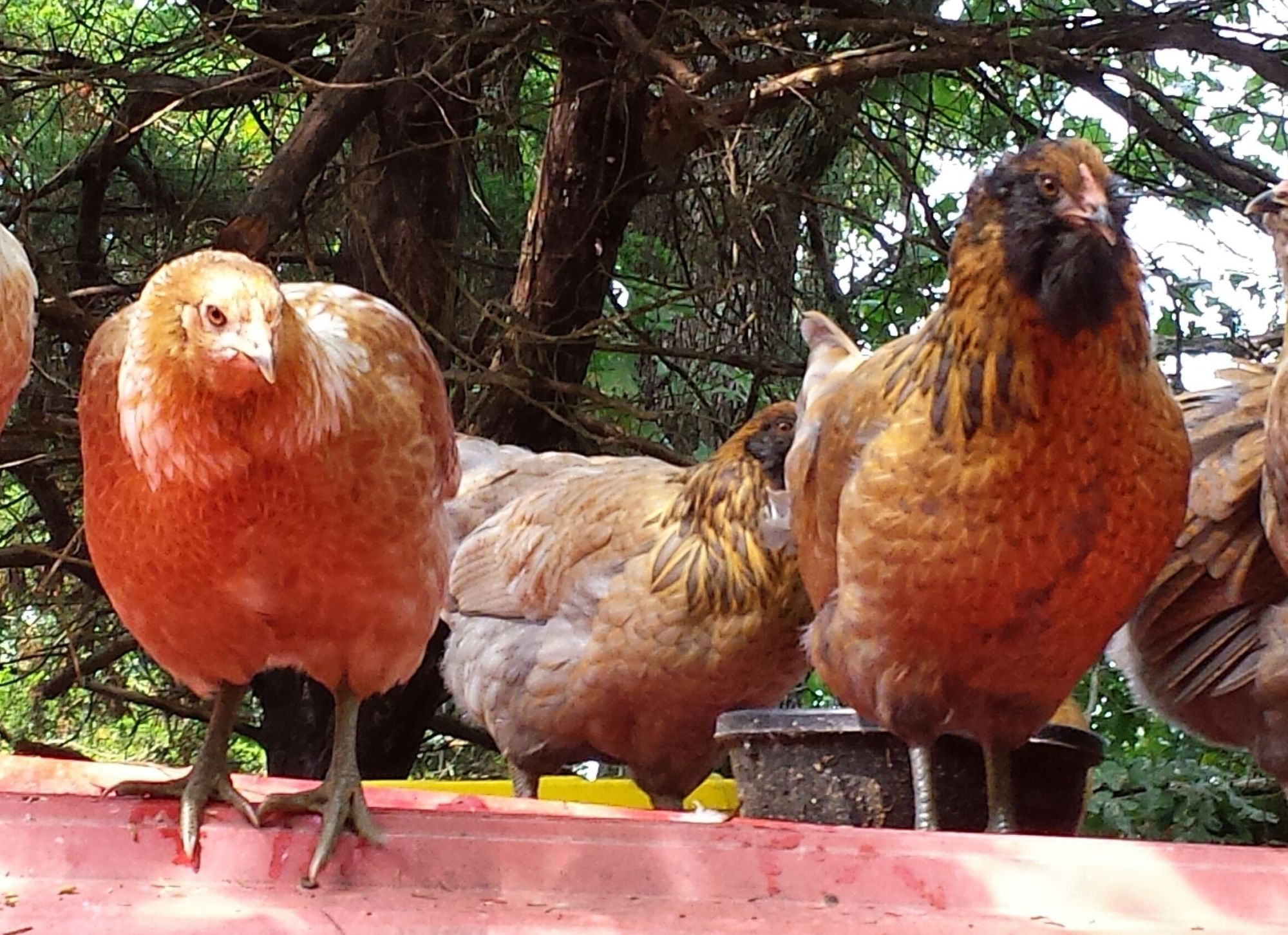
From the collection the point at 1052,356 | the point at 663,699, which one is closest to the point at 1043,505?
the point at 1052,356

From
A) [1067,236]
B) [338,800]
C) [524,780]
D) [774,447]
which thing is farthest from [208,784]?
[774,447]

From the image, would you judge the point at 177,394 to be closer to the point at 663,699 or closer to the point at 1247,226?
the point at 663,699

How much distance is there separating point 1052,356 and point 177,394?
1187 mm

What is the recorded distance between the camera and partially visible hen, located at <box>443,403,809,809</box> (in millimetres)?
3164

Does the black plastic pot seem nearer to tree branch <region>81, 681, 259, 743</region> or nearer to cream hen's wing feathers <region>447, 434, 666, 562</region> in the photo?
cream hen's wing feathers <region>447, 434, 666, 562</region>

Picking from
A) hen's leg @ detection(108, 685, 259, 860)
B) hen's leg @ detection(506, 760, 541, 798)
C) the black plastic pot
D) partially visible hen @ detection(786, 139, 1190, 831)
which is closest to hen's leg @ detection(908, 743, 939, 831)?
partially visible hen @ detection(786, 139, 1190, 831)

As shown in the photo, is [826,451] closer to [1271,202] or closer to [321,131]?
[1271,202]

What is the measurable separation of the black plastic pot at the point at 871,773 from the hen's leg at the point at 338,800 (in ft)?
2.62

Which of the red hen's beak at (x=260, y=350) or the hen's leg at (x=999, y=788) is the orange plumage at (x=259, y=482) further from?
the hen's leg at (x=999, y=788)

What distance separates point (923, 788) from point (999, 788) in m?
0.11

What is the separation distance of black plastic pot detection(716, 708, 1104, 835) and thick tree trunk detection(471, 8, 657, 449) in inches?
63.6

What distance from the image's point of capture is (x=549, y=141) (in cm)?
407

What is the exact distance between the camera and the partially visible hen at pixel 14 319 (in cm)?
219

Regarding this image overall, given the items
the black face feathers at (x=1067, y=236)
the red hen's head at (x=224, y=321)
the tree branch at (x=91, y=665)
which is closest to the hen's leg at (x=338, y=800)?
the red hen's head at (x=224, y=321)
